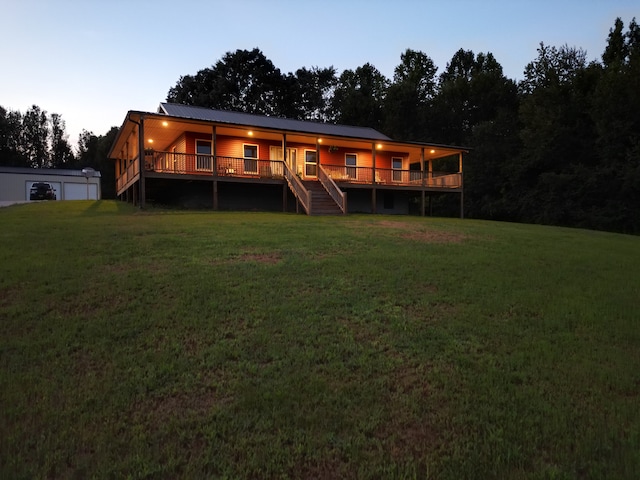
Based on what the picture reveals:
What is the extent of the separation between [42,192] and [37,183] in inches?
62.1

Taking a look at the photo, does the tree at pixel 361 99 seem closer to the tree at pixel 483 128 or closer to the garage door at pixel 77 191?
the tree at pixel 483 128

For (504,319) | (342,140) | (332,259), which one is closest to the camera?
(504,319)

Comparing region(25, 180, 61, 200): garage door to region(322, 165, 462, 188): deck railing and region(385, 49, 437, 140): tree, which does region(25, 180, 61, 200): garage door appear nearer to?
region(322, 165, 462, 188): deck railing

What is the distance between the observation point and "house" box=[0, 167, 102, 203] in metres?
35.4

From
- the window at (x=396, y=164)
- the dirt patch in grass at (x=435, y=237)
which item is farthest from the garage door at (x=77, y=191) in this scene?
the dirt patch in grass at (x=435, y=237)

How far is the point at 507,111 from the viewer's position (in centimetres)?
3775

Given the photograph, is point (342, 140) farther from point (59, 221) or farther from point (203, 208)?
point (59, 221)

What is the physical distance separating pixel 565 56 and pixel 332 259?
36.4 meters

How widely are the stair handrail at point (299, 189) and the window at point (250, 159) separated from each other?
167cm

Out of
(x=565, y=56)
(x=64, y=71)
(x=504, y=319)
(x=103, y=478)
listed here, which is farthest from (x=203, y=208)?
(x=565, y=56)

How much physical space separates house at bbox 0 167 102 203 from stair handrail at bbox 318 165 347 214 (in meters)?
23.6

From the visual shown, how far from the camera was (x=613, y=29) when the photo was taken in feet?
113

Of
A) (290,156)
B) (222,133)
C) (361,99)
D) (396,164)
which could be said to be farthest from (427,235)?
(361,99)

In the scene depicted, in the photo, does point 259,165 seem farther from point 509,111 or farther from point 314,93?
point 314,93
